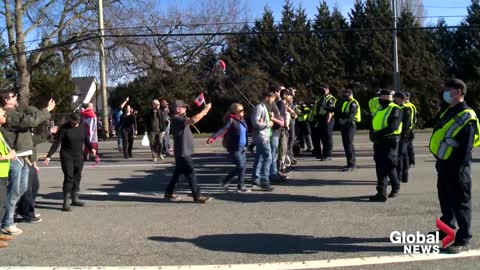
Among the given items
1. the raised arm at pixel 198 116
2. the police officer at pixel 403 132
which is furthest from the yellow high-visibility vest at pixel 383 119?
the raised arm at pixel 198 116

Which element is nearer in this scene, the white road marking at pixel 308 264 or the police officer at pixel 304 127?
the white road marking at pixel 308 264

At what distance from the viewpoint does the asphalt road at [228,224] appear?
5.56m

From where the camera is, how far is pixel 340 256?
17.8 ft

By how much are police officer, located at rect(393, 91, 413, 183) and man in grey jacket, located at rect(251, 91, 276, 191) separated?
2.15 metres

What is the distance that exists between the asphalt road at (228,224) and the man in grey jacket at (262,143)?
0.40 meters

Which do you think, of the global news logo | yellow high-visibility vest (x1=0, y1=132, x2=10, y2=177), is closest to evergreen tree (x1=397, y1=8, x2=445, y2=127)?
the global news logo

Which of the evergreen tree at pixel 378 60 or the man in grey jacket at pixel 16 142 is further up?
the evergreen tree at pixel 378 60

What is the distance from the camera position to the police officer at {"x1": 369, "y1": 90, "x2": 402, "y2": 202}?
8016mm

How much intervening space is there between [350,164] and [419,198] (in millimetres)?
3187

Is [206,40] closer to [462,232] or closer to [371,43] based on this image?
[371,43]

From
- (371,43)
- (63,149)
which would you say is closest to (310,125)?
(63,149)

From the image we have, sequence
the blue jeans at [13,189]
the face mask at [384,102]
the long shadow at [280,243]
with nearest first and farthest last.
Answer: the long shadow at [280,243] → the blue jeans at [13,189] → the face mask at [384,102]

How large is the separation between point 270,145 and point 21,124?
174 inches

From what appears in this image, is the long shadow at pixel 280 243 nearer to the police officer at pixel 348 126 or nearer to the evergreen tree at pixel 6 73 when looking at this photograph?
the police officer at pixel 348 126
